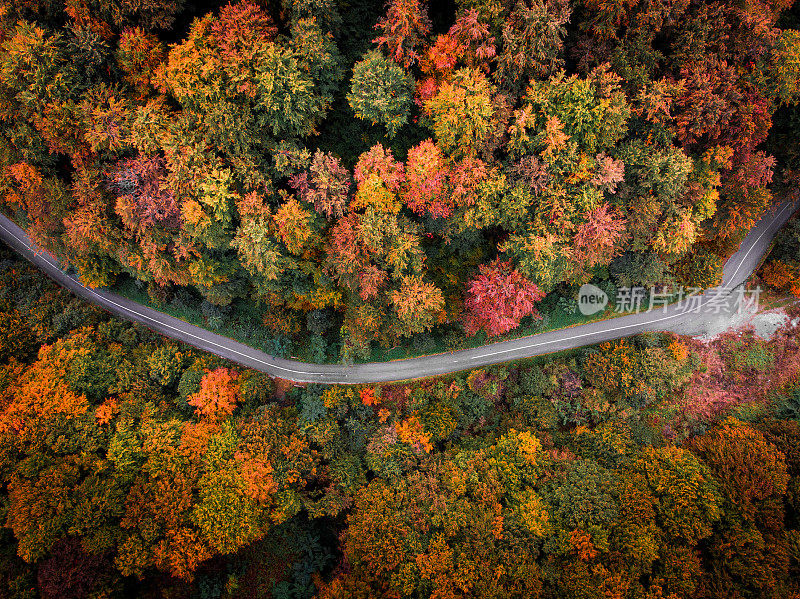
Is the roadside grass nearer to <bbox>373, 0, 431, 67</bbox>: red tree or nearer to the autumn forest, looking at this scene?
the autumn forest

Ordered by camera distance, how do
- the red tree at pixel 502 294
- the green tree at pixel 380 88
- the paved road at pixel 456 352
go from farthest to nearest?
the paved road at pixel 456 352 → the red tree at pixel 502 294 → the green tree at pixel 380 88

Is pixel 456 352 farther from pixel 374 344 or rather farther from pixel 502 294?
pixel 502 294

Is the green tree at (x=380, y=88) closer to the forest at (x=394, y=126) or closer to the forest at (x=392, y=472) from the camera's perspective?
the forest at (x=394, y=126)

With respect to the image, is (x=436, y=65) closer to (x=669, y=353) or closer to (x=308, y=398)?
(x=308, y=398)

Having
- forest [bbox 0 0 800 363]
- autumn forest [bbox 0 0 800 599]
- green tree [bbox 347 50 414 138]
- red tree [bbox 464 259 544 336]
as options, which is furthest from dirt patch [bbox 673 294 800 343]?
green tree [bbox 347 50 414 138]

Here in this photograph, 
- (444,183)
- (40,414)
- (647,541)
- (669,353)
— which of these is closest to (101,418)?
(40,414)

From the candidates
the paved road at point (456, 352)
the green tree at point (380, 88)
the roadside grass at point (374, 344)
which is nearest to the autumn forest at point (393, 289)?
the green tree at point (380, 88)
